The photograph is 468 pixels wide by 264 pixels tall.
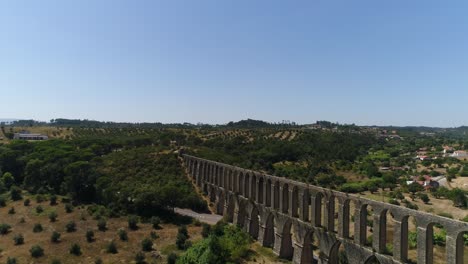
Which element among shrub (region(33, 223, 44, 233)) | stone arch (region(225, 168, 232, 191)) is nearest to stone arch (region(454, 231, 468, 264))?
stone arch (region(225, 168, 232, 191))

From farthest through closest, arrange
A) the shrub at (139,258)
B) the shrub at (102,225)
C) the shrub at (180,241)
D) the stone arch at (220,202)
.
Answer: the stone arch at (220,202)
the shrub at (102,225)
the shrub at (180,241)
the shrub at (139,258)

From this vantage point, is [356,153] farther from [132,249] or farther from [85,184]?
[132,249]

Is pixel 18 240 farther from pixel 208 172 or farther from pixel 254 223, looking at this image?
pixel 208 172

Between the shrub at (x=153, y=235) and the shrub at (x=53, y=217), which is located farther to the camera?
the shrub at (x=53, y=217)

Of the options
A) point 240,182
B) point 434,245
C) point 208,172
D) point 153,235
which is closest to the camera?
point 434,245

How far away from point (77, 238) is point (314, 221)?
26751mm

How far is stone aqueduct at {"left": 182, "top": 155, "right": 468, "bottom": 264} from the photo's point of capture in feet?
79.3

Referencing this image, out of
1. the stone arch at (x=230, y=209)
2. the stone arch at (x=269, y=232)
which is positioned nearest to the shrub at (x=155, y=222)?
the stone arch at (x=230, y=209)

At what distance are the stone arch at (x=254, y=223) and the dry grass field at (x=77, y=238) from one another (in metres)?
6.19

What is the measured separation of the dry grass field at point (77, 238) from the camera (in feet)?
A: 122

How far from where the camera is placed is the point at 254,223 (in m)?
44.2

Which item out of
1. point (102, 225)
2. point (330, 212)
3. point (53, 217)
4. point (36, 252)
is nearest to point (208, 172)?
point (102, 225)

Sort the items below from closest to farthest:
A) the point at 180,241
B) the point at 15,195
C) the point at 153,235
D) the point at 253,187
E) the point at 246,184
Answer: the point at 180,241
the point at 153,235
the point at 253,187
the point at 246,184
the point at 15,195

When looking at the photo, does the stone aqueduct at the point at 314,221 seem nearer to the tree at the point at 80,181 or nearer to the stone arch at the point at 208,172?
the stone arch at the point at 208,172
